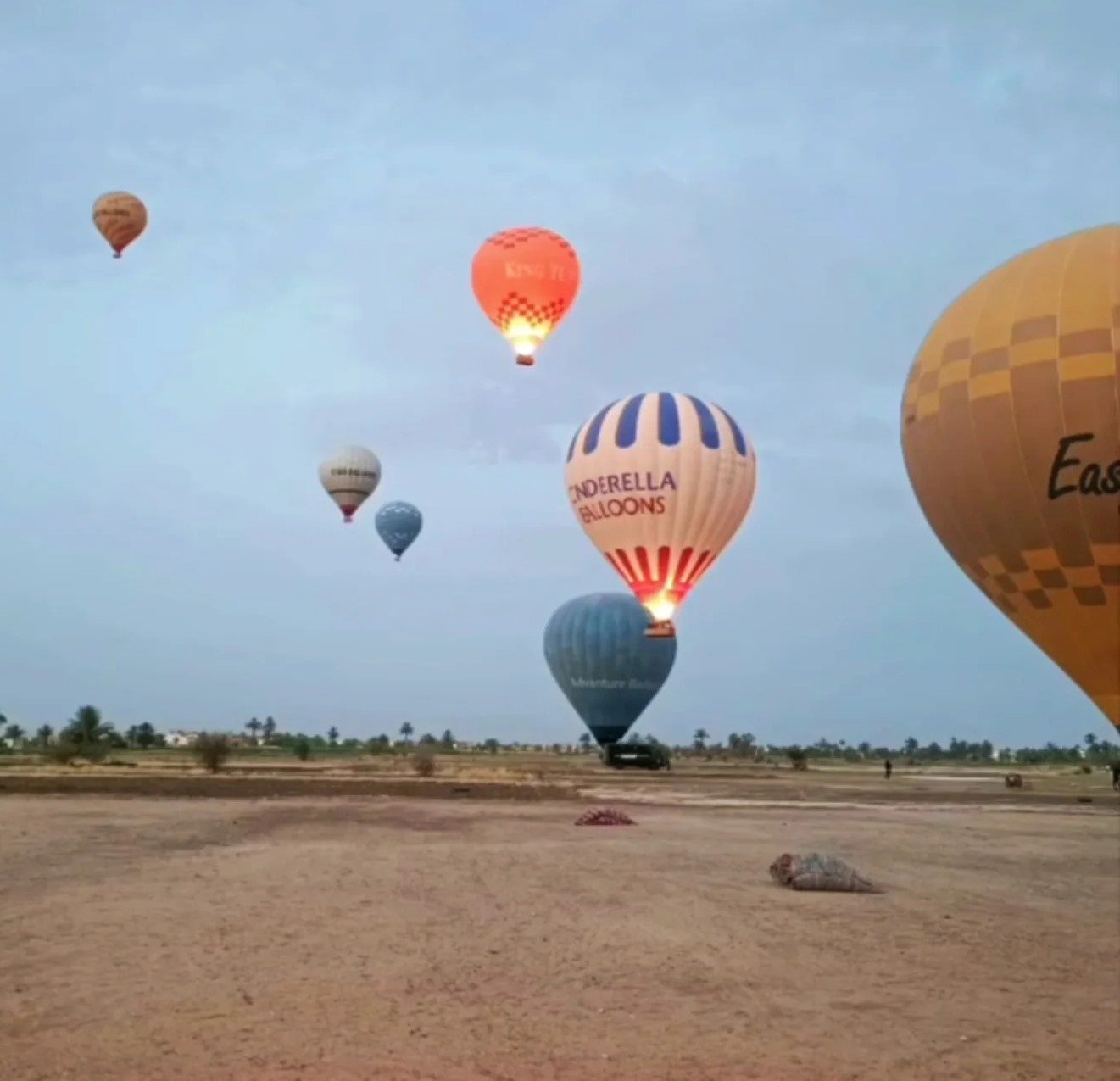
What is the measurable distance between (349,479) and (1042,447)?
138ft

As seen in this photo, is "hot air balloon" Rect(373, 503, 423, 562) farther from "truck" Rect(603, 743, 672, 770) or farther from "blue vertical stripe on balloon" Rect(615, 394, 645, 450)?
"blue vertical stripe on balloon" Rect(615, 394, 645, 450)

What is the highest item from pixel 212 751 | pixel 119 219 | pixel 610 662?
pixel 119 219

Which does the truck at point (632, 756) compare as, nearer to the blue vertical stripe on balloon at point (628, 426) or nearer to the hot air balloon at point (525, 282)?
the blue vertical stripe on balloon at point (628, 426)

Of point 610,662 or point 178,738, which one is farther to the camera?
point 178,738

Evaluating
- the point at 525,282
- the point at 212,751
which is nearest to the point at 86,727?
the point at 212,751

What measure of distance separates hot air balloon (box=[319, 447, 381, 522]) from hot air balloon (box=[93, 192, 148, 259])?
17432 millimetres

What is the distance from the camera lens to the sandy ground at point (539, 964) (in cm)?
734

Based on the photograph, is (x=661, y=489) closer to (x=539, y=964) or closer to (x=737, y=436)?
(x=737, y=436)

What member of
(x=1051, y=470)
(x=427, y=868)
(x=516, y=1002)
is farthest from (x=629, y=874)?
(x=1051, y=470)

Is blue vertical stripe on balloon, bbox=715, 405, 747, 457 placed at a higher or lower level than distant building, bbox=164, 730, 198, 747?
higher

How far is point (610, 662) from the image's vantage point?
199ft

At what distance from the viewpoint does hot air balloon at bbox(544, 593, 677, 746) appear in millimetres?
60562

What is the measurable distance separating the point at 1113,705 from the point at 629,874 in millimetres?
8901

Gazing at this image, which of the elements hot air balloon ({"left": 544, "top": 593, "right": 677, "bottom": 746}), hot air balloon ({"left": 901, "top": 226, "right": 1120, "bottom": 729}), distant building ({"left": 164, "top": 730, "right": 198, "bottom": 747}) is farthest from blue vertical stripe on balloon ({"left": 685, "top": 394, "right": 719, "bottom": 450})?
distant building ({"left": 164, "top": 730, "right": 198, "bottom": 747})
